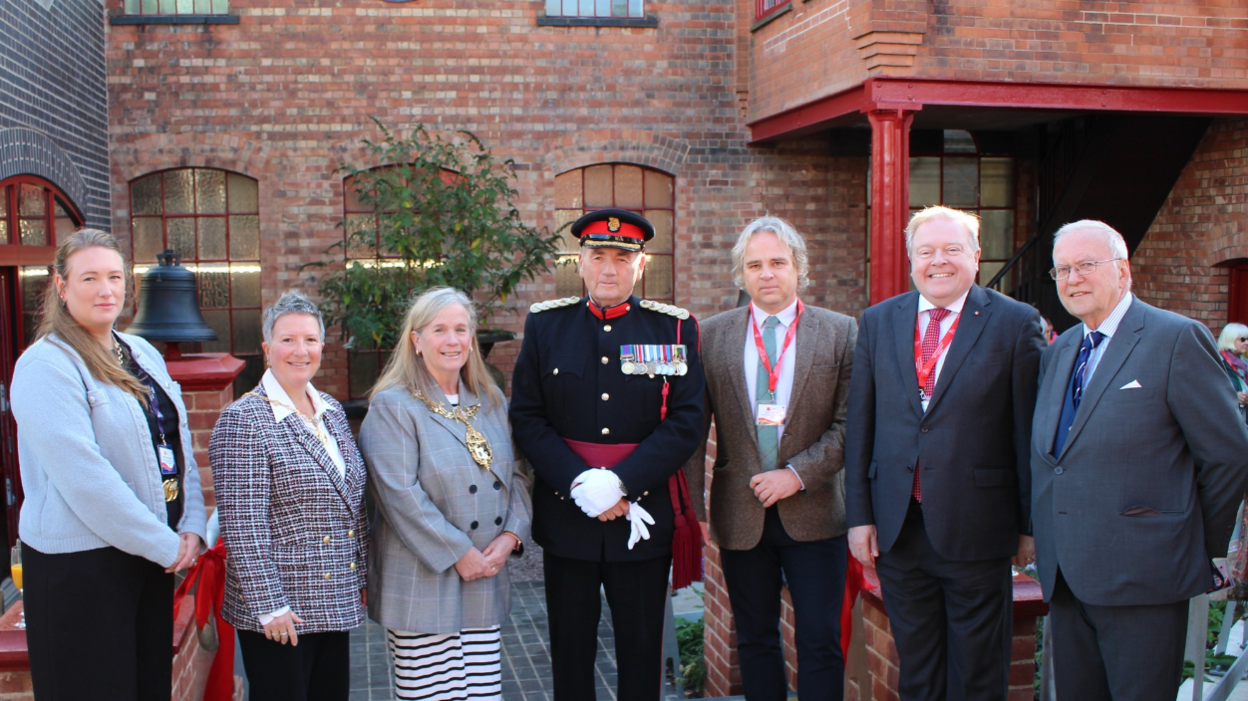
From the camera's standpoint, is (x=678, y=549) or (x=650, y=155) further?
(x=650, y=155)

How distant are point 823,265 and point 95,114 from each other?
7.29m

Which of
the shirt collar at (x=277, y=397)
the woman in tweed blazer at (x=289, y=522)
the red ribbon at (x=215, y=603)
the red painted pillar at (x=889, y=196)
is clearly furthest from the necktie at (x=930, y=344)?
the red painted pillar at (x=889, y=196)

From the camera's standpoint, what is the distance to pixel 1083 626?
3.03 m

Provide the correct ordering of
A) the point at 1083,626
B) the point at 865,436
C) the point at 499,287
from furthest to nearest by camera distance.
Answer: the point at 499,287
the point at 865,436
the point at 1083,626

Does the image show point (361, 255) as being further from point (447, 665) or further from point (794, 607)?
point (794, 607)

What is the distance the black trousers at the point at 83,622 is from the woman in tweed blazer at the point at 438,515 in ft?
2.50

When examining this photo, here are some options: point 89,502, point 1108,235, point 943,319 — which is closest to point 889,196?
point 943,319

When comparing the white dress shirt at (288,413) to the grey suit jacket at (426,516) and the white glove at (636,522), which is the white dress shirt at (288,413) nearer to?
the grey suit jacket at (426,516)

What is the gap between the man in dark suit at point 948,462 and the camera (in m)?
3.12

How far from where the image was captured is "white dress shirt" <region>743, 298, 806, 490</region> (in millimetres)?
3561

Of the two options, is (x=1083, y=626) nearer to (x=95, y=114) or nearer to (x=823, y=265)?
(x=823, y=265)

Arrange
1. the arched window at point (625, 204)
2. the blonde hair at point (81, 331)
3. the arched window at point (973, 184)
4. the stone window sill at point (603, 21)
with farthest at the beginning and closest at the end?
the arched window at point (973, 184) → the arched window at point (625, 204) → the stone window sill at point (603, 21) → the blonde hair at point (81, 331)

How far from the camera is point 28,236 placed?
7398 mm

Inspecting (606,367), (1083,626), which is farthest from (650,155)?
(1083,626)
